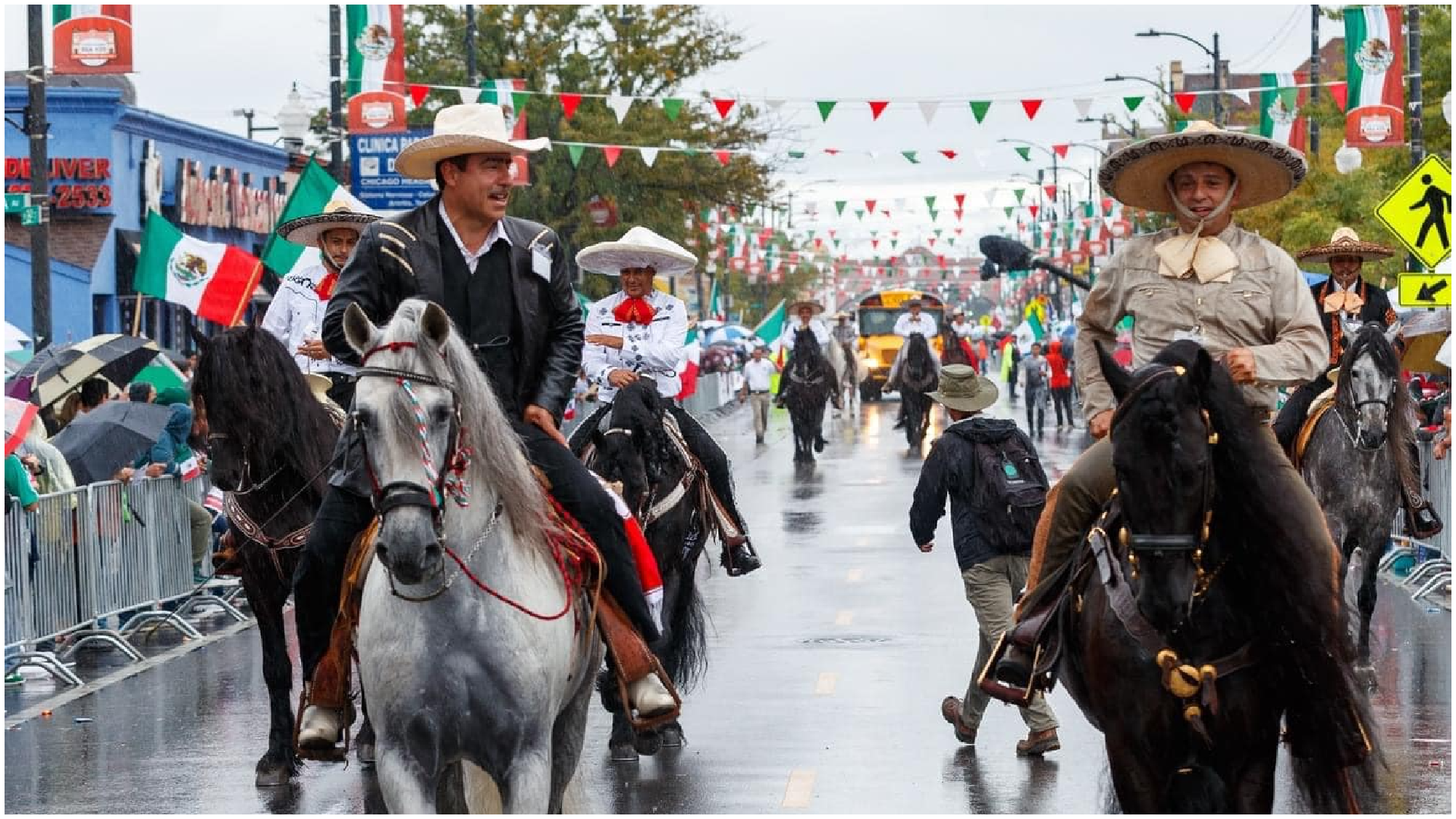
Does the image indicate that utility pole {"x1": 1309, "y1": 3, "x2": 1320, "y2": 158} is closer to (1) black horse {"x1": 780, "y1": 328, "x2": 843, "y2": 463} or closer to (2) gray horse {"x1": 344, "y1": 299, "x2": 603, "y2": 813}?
(1) black horse {"x1": 780, "y1": 328, "x2": 843, "y2": 463}

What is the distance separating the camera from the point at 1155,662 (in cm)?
696

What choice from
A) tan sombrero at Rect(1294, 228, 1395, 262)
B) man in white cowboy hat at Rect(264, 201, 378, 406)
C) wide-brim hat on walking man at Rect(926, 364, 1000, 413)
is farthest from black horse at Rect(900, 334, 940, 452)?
wide-brim hat on walking man at Rect(926, 364, 1000, 413)

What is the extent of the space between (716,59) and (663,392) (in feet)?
116

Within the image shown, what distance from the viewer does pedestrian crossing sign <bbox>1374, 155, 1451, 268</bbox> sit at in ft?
64.4

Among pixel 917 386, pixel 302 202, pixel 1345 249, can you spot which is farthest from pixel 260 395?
pixel 917 386

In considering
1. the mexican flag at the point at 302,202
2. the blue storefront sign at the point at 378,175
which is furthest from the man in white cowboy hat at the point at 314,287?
the blue storefront sign at the point at 378,175

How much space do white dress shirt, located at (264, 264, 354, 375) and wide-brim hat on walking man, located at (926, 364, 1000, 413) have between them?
3293mm

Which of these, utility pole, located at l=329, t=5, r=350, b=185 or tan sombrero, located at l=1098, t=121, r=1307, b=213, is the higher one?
utility pole, located at l=329, t=5, r=350, b=185

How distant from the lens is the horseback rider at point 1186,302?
7656 mm

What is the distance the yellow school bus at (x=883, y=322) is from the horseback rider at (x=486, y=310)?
53872 millimetres

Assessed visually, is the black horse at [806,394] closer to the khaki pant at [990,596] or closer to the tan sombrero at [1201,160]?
Result: the khaki pant at [990,596]

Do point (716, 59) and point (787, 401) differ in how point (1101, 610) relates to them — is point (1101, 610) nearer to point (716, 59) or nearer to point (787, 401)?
point (787, 401)

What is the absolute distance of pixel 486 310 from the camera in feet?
26.3

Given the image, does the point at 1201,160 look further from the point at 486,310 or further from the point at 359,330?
the point at 359,330
